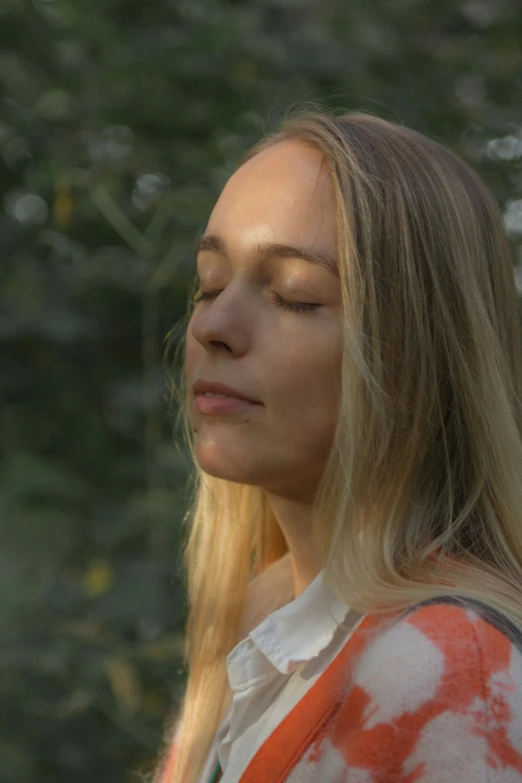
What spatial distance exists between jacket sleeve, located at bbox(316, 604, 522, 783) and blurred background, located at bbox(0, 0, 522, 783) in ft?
3.48

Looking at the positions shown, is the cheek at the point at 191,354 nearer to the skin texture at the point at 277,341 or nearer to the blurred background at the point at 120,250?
the skin texture at the point at 277,341

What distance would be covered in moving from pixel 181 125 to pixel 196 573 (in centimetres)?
102

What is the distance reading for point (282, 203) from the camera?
116 centimetres

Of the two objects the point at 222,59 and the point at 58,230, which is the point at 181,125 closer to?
the point at 222,59

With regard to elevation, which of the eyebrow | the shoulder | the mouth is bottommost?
the shoulder

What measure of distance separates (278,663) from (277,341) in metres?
0.37

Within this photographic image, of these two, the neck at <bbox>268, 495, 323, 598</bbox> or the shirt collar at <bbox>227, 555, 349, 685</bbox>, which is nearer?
the shirt collar at <bbox>227, 555, 349, 685</bbox>

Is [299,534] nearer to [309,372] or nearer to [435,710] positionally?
[309,372]

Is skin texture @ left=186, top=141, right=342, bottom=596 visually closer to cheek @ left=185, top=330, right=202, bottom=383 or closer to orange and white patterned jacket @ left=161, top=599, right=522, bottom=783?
cheek @ left=185, top=330, right=202, bottom=383

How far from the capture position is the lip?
1.12m

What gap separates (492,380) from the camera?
1.14m

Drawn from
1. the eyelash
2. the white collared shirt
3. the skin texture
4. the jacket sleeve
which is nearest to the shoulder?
the jacket sleeve

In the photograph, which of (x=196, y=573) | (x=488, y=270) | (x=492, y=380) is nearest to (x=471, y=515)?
(x=492, y=380)

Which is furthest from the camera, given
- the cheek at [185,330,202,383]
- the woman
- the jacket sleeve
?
the cheek at [185,330,202,383]
